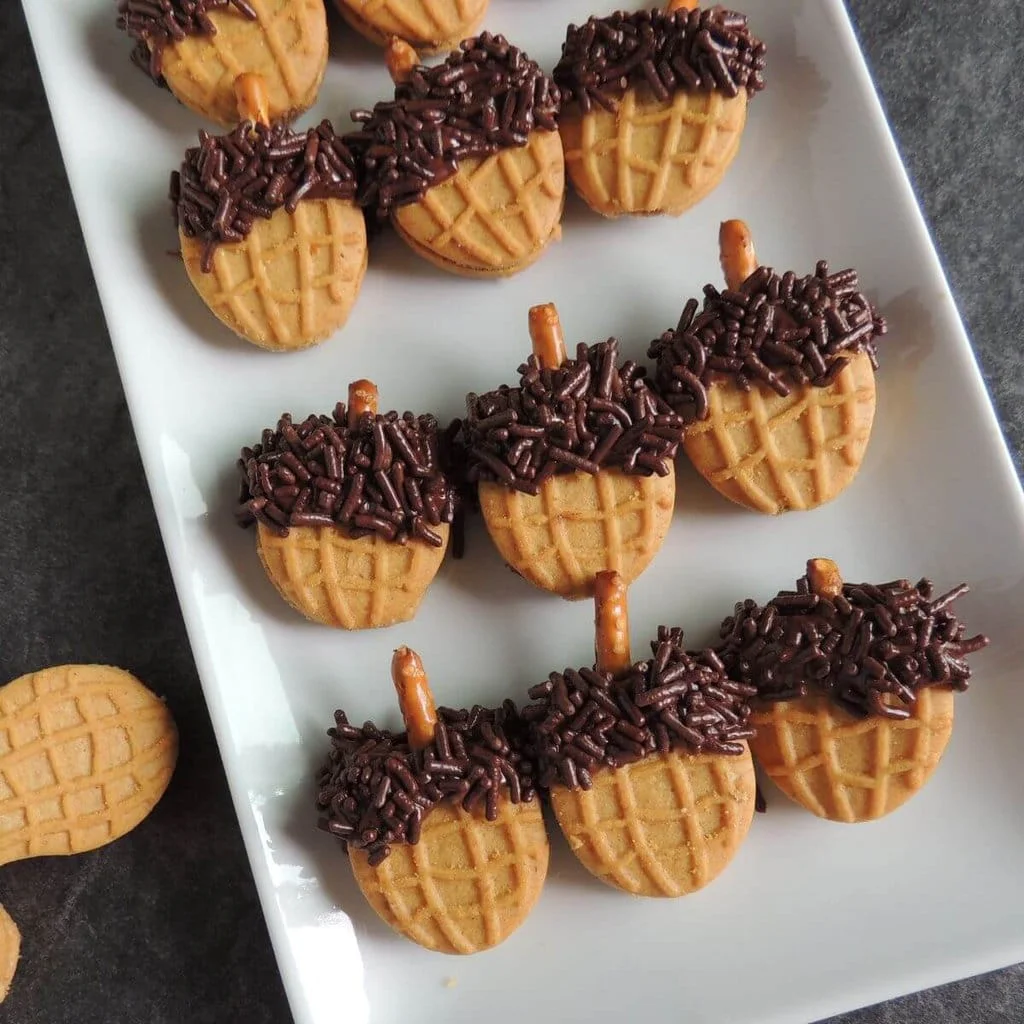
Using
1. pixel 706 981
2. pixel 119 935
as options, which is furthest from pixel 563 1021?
pixel 119 935

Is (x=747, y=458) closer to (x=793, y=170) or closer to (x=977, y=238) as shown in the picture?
(x=793, y=170)

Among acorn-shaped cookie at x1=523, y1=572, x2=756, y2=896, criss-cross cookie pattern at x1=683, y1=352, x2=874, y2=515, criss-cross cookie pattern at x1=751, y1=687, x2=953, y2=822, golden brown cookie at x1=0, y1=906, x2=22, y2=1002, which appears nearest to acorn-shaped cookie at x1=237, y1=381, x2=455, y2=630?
acorn-shaped cookie at x1=523, y1=572, x2=756, y2=896

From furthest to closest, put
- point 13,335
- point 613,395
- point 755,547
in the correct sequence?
point 13,335 < point 755,547 < point 613,395

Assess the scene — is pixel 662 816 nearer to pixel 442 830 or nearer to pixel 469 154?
pixel 442 830

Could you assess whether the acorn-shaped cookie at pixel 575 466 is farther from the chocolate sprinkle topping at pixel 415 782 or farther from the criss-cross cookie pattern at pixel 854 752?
the criss-cross cookie pattern at pixel 854 752

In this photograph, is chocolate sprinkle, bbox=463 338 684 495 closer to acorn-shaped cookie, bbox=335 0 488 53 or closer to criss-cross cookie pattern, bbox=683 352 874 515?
criss-cross cookie pattern, bbox=683 352 874 515

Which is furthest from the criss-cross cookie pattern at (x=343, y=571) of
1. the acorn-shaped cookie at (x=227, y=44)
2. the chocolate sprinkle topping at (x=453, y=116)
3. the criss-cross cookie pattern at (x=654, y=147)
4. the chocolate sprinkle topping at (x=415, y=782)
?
the acorn-shaped cookie at (x=227, y=44)
